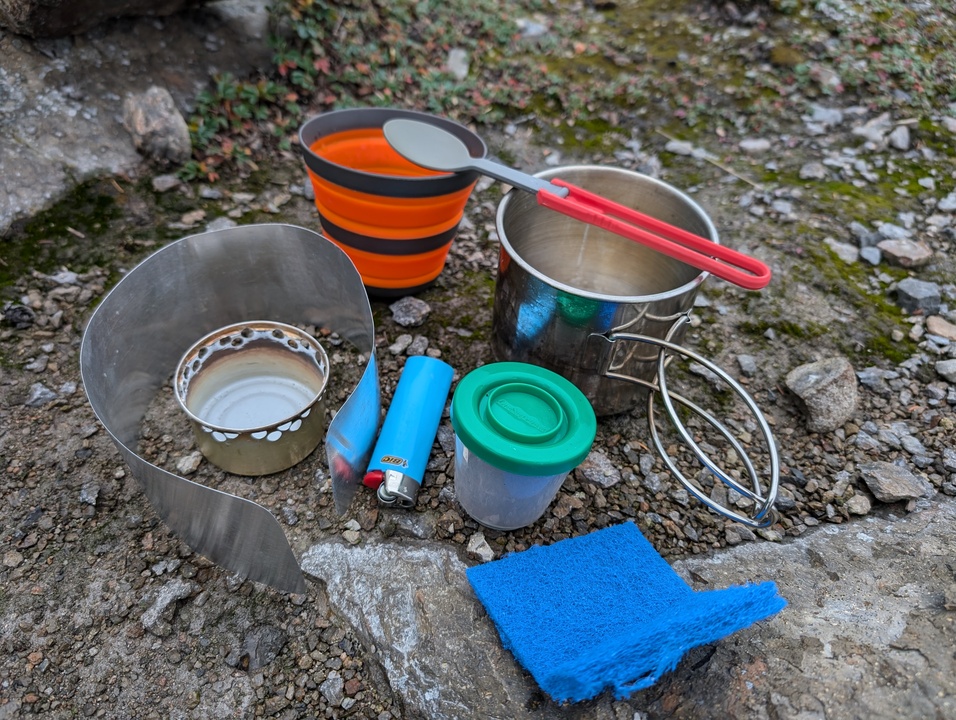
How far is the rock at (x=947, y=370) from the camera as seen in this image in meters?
1.88

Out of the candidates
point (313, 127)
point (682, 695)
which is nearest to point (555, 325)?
point (682, 695)

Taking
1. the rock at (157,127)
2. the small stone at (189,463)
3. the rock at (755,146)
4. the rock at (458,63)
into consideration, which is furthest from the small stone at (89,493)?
the rock at (755,146)

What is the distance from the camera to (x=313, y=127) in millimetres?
1802

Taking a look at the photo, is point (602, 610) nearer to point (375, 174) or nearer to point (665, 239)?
point (665, 239)

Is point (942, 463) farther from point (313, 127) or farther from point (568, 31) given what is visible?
point (568, 31)

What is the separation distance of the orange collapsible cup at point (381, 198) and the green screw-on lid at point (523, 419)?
58 centimetres

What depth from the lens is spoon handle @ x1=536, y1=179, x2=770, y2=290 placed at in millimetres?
1398

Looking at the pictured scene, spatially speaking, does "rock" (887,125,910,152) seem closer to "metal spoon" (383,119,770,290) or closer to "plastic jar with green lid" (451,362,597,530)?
"metal spoon" (383,119,770,290)

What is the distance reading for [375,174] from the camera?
1.63 meters

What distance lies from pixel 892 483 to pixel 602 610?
860mm

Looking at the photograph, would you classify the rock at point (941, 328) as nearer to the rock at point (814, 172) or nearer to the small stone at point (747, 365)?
the small stone at point (747, 365)

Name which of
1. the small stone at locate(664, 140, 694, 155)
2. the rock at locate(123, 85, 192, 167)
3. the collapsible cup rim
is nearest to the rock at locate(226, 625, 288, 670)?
the collapsible cup rim

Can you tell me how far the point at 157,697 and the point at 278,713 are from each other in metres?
0.24

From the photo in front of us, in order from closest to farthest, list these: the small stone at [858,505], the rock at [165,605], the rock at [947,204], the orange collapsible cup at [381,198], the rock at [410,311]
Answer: the rock at [165,605] → the small stone at [858,505] → the orange collapsible cup at [381,198] → the rock at [410,311] → the rock at [947,204]
